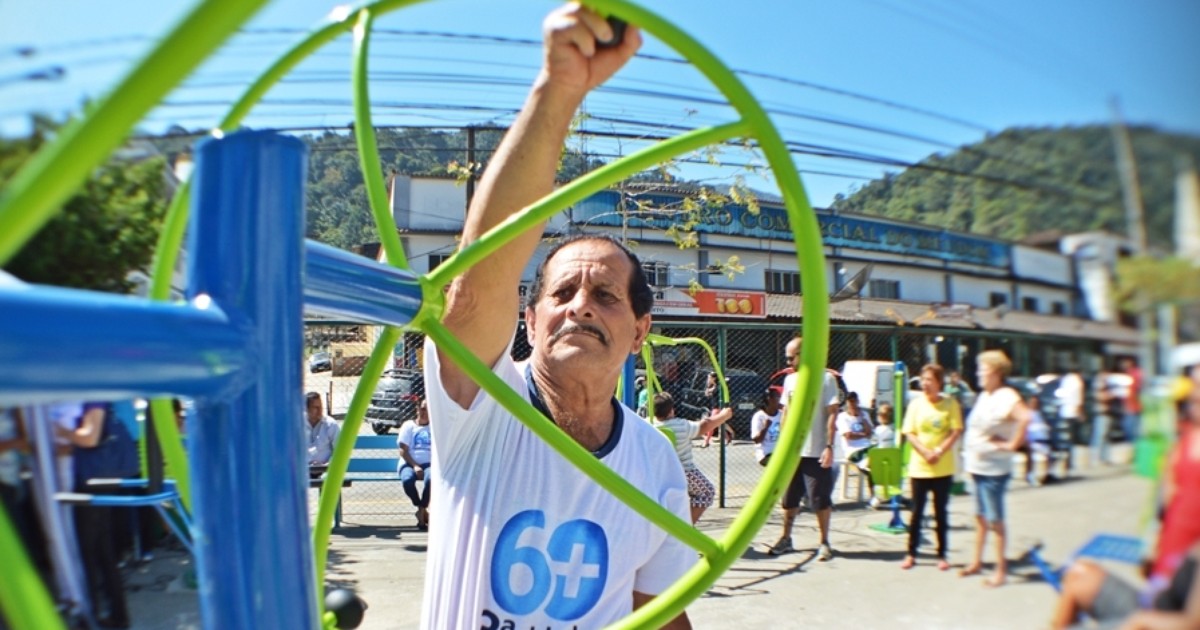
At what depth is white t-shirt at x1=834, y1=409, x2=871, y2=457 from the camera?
7145 millimetres

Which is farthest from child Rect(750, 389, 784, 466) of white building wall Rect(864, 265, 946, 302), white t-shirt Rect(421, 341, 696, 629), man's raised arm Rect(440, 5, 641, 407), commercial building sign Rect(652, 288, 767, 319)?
man's raised arm Rect(440, 5, 641, 407)

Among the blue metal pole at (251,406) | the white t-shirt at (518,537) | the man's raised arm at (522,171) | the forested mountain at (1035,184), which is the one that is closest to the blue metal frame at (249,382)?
the blue metal pole at (251,406)

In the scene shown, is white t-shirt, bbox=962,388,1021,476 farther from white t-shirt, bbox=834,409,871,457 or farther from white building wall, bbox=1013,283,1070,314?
white t-shirt, bbox=834,409,871,457

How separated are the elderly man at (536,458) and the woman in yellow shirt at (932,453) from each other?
4333mm

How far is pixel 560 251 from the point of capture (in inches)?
61.4

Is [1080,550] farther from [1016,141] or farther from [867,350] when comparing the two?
[867,350]

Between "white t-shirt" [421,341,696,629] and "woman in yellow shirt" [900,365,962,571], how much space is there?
4.47 m

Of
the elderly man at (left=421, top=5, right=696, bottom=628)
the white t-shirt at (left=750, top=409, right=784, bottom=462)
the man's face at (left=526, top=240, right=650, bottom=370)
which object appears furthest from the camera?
the white t-shirt at (left=750, top=409, right=784, bottom=462)

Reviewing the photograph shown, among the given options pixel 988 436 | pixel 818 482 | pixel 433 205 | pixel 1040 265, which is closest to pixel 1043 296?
pixel 1040 265

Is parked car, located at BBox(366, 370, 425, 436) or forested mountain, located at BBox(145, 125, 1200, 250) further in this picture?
parked car, located at BBox(366, 370, 425, 436)

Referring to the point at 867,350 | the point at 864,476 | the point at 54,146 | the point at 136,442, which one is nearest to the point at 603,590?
the point at 54,146

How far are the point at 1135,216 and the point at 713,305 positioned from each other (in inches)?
294

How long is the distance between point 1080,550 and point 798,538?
6.14 metres

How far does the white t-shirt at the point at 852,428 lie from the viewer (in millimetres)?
7145
